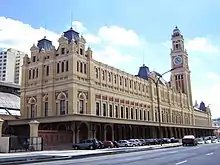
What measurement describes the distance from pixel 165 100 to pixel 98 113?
32.4 meters

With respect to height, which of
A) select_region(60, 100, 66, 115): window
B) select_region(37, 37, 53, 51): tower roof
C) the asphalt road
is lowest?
the asphalt road

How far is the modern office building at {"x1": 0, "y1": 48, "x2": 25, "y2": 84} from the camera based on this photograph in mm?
129212

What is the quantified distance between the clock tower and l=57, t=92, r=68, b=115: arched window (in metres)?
59.5

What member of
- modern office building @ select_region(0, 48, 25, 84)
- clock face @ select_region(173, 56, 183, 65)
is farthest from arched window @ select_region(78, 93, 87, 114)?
modern office building @ select_region(0, 48, 25, 84)

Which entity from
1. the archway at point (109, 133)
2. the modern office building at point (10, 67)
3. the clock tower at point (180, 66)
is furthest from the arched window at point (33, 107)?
the modern office building at point (10, 67)

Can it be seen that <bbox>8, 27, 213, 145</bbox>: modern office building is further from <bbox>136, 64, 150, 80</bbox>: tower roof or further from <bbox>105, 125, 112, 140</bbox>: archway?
<bbox>136, 64, 150, 80</bbox>: tower roof

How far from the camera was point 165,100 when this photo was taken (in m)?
82.1

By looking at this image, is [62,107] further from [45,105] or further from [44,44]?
[44,44]

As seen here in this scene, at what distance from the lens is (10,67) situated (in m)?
132

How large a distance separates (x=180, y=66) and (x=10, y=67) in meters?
72.0

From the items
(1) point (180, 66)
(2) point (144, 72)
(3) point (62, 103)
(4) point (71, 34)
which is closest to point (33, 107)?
(3) point (62, 103)

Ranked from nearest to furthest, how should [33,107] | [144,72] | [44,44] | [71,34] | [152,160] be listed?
[152,160], [33,107], [71,34], [44,44], [144,72]

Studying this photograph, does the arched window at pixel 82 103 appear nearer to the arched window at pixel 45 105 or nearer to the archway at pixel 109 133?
the arched window at pixel 45 105

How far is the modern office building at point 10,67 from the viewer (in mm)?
129212
